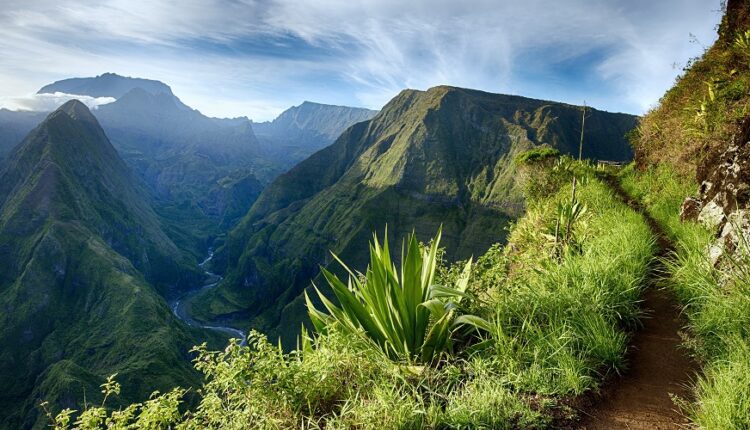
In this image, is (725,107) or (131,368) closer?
(725,107)

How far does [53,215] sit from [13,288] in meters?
39.4

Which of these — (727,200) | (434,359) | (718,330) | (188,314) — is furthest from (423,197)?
(718,330)

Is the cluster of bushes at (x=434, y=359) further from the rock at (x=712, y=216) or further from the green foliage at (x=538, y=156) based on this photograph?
the green foliage at (x=538, y=156)

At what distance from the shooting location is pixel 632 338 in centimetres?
395

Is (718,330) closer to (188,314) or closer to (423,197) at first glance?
(423,197)

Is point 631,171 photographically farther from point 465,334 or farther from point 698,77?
point 465,334

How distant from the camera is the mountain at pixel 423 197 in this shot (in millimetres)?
138875

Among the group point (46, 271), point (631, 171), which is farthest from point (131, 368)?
point (631, 171)

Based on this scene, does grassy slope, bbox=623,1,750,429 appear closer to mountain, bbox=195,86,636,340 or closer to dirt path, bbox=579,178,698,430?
dirt path, bbox=579,178,698,430

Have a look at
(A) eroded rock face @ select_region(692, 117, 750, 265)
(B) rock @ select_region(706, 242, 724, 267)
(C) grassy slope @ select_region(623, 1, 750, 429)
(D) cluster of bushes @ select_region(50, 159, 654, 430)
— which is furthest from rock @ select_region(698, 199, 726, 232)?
(D) cluster of bushes @ select_region(50, 159, 654, 430)

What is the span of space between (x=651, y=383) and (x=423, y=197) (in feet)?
503

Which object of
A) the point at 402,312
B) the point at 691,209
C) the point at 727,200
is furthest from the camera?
the point at 691,209

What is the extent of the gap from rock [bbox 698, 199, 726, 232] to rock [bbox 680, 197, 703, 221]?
37cm

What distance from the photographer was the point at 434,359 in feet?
14.0
